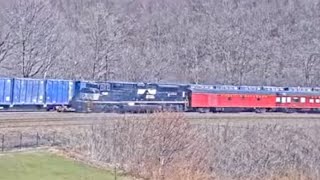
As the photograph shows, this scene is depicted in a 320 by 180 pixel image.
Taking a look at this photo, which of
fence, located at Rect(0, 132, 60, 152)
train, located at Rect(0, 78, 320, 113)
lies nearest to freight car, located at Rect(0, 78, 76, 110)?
train, located at Rect(0, 78, 320, 113)

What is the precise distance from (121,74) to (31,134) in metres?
45.8

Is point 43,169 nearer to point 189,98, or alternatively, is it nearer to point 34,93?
point 34,93


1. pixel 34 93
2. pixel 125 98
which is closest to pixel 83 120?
pixel 34 93

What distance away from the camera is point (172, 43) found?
338 feet

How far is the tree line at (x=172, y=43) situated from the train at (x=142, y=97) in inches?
646

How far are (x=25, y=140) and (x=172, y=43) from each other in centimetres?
6957

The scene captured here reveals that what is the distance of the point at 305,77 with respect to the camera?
87.9m

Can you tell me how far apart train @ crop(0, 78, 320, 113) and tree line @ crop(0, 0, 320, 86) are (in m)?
16.4

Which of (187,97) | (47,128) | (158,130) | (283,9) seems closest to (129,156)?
(158,130)

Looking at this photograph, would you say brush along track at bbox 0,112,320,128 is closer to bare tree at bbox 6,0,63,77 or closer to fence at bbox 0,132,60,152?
fence at bbox 0,132,60,152

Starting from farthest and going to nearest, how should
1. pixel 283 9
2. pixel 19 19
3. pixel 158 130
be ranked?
pixel 283 9
pixel 19 19
pixel 158 130

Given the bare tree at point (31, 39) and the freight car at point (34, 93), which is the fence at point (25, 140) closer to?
the freight car at point (34, 93)

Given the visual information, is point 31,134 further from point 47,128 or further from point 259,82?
point 259,82

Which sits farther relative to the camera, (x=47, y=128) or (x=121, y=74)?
(x=121, y=74)
